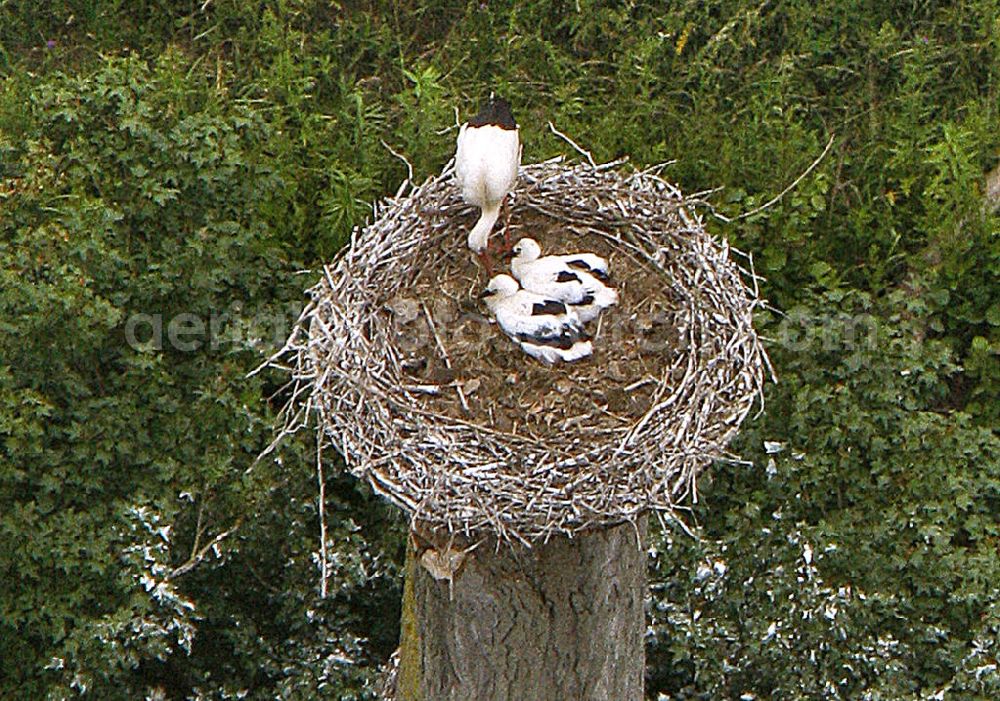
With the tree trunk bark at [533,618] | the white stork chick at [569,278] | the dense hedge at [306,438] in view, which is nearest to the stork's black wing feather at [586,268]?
the white stork chick at [569,278]

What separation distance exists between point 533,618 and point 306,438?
158cm

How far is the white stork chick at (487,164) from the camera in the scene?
3.04 metres

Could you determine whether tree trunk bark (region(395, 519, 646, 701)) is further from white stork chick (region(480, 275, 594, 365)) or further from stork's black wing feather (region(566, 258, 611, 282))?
stork's black wing feather (region(566, 258, 611, 282))

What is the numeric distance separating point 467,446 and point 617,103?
279cm

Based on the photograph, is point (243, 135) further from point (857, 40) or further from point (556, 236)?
point (857, 40)

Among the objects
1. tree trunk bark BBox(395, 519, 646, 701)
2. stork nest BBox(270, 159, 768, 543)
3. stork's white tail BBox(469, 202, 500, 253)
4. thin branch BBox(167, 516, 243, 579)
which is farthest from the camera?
thin branch BBox(167, 516, 243, 579)

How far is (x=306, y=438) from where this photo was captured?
4.45 m

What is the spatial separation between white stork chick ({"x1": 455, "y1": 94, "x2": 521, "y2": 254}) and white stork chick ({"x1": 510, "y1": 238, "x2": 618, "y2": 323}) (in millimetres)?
107

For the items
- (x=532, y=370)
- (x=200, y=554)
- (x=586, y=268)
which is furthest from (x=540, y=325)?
(x=200, y=554)

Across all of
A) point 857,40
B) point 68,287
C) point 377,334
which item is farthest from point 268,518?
point 857,40

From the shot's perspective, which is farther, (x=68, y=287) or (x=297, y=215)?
(x=297, y=215)

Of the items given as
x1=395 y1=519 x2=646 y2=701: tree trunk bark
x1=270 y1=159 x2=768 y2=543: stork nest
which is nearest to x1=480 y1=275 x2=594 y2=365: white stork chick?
x1=270 y1=159 x2=768 y2=543: stork nest

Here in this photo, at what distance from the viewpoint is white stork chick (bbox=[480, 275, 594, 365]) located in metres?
3.05

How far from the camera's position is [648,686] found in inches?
169
